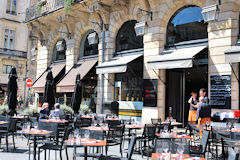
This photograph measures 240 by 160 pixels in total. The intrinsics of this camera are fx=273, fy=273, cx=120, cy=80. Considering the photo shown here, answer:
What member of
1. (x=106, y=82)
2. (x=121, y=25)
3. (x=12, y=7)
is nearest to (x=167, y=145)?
(x=106, y=82)

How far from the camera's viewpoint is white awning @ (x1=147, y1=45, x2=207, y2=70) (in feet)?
36.2

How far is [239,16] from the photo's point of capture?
11.1 meters

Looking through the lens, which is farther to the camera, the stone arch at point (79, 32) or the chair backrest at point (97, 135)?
the stone arch at point (79, 32)

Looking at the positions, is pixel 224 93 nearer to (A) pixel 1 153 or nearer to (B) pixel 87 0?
(A) pixel 1 153

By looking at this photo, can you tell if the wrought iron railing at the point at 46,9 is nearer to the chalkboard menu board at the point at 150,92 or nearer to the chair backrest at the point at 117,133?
the chalkboard menu board at the point at 150,92

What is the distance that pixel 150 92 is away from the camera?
13.4 metres

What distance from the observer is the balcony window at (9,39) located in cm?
3322

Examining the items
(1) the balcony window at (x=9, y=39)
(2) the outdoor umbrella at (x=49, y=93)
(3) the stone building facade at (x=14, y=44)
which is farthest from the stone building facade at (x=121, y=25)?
(1) the balcony window at (x=9, y=39)

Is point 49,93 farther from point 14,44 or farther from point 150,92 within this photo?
point 14,44

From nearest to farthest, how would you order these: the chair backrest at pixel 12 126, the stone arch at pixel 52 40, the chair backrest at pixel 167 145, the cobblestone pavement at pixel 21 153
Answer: the chair backrest at pixel 167 145 → the cobblestone pavement at pixel 21 153 → the chair backrest at pixel 12 126 → the stone arch at pixel 52 40

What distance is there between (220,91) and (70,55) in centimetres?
1120

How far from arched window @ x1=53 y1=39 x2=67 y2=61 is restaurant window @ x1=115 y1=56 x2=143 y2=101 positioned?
588cm

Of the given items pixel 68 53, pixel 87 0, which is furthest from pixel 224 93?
pixel 68 53

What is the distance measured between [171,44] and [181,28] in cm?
89
